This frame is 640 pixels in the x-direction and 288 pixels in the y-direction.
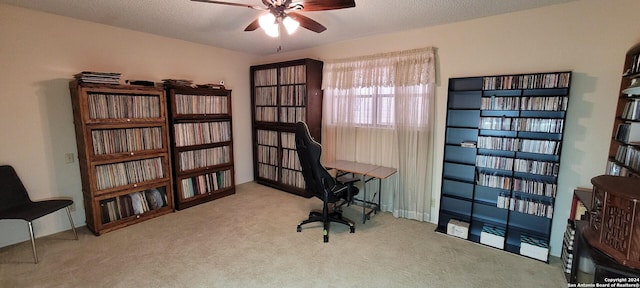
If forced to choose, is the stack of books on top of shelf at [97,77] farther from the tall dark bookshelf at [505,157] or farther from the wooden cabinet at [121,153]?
the tall dark bookshelf at [505,157]

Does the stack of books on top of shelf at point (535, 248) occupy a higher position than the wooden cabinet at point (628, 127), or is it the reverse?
the wooden cabinet at point (628, 127)

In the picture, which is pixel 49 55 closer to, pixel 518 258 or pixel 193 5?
pixel 193 5

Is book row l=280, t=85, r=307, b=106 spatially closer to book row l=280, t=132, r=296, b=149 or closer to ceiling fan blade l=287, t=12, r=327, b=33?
book row l=280, t=132, r=296, b=149

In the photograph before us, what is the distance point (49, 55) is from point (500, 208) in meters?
5.20

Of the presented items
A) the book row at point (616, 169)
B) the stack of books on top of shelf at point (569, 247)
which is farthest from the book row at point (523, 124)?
the stack of books on top of shelf at point (569, 247)

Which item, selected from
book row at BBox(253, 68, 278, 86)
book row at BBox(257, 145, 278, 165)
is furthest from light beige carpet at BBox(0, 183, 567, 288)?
book row at BBox(253, 68, 278, 86)

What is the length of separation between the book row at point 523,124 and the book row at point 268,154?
10.1 feet

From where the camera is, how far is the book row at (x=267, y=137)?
4.39m

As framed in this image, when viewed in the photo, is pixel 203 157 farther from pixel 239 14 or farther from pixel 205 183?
pixel 239 14

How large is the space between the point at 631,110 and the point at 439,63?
1.61 metres

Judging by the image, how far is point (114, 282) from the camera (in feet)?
6.81

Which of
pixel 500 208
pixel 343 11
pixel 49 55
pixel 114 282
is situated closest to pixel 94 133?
pixel 49 55

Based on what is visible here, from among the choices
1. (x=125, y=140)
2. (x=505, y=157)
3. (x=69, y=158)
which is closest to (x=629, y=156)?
(x=505, y=157)

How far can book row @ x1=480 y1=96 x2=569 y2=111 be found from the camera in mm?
2303
